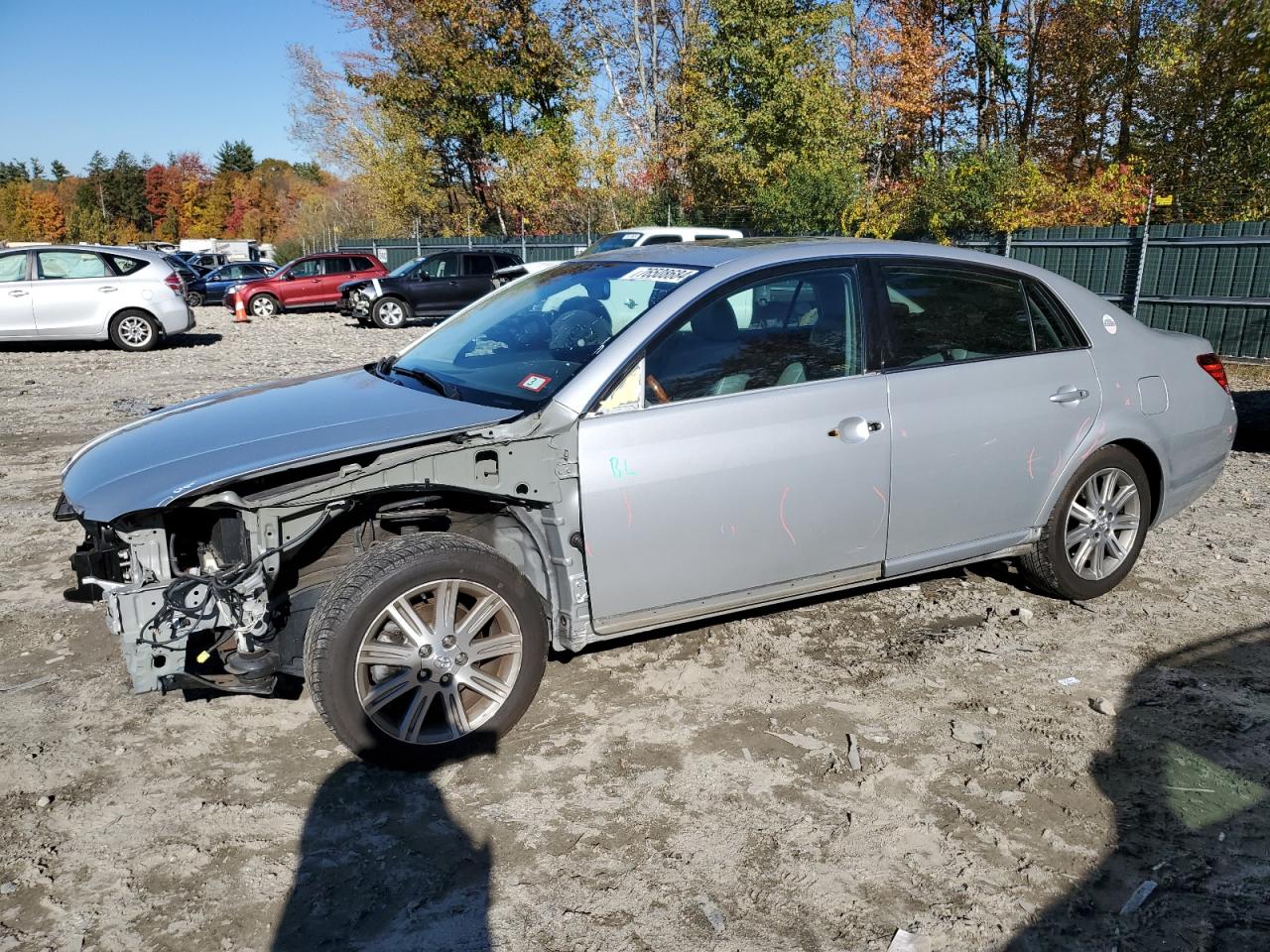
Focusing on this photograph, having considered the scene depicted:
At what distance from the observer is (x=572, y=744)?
3578 millimetres

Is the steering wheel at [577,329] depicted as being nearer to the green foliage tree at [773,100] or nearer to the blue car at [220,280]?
the green foliage tree at [773,100]

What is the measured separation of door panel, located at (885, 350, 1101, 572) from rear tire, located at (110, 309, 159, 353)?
14689 mm

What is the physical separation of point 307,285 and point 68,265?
9439 mm

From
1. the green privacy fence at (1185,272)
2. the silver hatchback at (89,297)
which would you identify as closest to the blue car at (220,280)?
the silver hatchback at (89,297)

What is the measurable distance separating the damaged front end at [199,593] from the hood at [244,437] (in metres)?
0.09

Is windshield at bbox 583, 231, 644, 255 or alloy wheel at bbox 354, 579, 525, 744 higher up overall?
windshield at bbox 583, 231, 644, 255

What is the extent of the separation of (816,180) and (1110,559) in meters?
18.8

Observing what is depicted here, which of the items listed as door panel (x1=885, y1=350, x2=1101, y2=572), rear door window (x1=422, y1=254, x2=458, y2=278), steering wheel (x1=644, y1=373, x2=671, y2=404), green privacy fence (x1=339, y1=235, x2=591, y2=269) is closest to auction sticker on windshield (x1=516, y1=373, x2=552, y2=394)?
steering wheel (x1=644, y1=373, x2=671, y2=404)

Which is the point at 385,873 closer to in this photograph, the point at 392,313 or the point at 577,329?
the point at 577,329

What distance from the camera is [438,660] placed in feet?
11.0

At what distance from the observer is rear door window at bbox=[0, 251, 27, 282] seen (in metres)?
14.5

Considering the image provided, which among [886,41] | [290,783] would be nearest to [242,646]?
[290,783]

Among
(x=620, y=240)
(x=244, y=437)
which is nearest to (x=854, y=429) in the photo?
(x=244, y=437)

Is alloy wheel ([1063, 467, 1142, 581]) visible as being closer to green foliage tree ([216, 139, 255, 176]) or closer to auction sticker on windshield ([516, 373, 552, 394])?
auction sticker on windshield ([516, 373, 552, 394])
